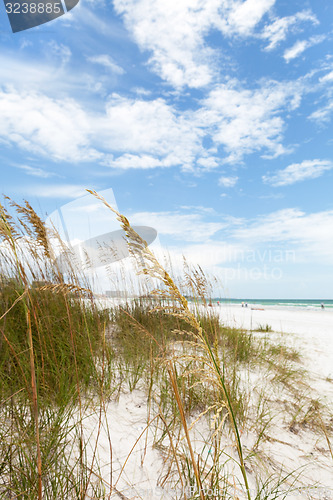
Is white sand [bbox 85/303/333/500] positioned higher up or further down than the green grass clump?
further down

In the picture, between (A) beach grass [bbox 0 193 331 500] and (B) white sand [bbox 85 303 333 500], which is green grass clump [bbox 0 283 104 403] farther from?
(B) white sand [bbox 85 303 333 500]

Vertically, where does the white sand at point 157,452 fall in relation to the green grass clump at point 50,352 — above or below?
below

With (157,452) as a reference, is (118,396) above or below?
above

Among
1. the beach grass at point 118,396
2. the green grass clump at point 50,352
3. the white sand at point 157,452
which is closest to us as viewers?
the beach grass at point 118,396

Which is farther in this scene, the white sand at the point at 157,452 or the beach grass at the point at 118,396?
→ the white sand at the point at 157,452

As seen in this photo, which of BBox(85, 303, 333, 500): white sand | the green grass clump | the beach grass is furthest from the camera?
the green grass clump

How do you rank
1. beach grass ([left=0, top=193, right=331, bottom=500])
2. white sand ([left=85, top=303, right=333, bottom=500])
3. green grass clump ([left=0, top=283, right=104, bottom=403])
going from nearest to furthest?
beach grass ([left=0, top=193, right=331, bottom=500]) → white sand ([left=85, top=303, right=333, bottom=500]) → green grass clump ([left=0, top=283, right=104, bottom=403])

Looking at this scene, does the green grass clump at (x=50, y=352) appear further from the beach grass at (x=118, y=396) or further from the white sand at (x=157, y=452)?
the white sand at (x=157, y=452)

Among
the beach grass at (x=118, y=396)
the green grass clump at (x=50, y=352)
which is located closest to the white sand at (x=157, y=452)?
the beach grass at (x=118, y=396)

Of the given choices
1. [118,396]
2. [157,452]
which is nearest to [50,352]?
[118,396]

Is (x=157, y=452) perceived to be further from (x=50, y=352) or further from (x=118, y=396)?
(x=50, y=352)

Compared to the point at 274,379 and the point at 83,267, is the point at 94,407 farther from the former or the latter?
the point at 83,267

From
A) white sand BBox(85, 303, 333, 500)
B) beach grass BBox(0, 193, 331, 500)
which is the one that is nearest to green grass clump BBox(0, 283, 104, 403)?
beach grass BBox(0, 193, 331, 500)

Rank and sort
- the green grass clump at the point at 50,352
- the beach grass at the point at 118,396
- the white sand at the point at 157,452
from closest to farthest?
the beach grass at the point at 118,396, the white sand at the point at 157,452, the green grass clump at the point at 50,352
